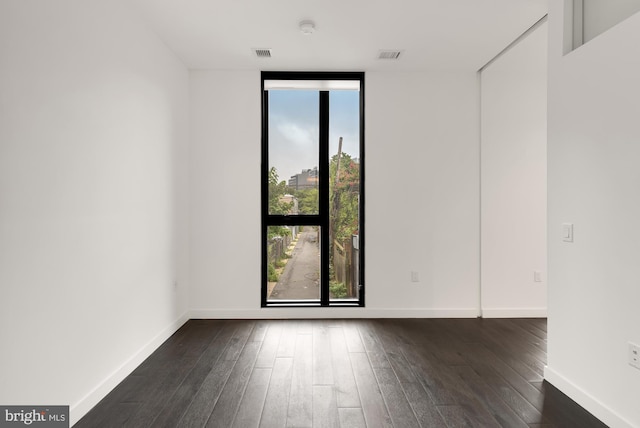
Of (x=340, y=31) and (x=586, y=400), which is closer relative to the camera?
(x=586, y=400)

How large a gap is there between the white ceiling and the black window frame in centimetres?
13

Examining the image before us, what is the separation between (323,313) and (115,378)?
6.52 feet

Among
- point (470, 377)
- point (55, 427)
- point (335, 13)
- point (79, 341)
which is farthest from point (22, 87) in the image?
point (470, 377)

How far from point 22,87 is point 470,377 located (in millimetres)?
3034

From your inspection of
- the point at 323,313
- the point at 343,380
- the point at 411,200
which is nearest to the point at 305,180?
the point at 411,200

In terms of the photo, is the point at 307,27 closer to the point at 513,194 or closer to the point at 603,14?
the point at 603,14

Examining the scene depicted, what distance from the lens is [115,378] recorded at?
231 cm

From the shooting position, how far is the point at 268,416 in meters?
1.98

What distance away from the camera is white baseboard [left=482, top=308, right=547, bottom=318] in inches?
149

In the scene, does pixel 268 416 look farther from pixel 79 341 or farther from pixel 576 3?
pixel 576 3

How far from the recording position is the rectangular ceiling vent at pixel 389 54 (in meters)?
3.34

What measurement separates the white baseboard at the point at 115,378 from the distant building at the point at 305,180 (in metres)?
1.84

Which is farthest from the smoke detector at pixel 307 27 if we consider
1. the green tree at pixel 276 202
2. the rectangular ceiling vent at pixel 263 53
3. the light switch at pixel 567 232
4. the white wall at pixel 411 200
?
the light switch at pixel 567 232

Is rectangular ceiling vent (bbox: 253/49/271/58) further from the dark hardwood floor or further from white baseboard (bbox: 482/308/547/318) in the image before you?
white baseboard (bbox: 482/308/547/318)
